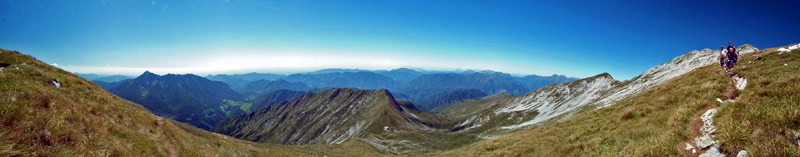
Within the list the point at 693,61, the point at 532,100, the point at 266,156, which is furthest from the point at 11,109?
the point at 532,100

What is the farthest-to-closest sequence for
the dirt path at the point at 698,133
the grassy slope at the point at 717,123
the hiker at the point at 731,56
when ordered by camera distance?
the hiker at the point at 731,56 < the dirt path at the point at 698,133 < the grassy slope at the point at 717,123

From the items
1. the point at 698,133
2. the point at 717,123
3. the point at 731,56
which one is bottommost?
the point at 698,133

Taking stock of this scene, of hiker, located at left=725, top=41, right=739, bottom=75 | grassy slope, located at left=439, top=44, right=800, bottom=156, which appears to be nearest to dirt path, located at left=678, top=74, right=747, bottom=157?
grassy slope, located at left=439, top=44, right=800, bottom=156

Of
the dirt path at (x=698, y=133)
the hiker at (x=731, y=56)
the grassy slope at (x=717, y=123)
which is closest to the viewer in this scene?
the grassy slope at (x=717, y=123)

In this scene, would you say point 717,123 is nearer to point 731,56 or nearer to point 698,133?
point 698,133

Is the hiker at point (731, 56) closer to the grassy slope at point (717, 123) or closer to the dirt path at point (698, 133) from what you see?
the grassy slope at point (717, 123)

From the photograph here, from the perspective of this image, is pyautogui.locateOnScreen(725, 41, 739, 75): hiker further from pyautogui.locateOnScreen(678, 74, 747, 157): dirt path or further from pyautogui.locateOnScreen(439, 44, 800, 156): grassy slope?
pyautogui.locateOnScreen(678, 74, 747, 157): dirt path

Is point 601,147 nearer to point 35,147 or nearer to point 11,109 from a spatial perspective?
point 35,147

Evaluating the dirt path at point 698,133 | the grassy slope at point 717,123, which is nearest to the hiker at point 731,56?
the grassy slope at point 717,123

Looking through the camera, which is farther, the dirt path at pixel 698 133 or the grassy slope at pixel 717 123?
the dirt path at pixel 698 133

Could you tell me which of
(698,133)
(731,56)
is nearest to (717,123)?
(698,133)

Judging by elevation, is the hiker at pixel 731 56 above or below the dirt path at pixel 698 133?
above

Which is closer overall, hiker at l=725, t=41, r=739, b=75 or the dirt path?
the dirt path
